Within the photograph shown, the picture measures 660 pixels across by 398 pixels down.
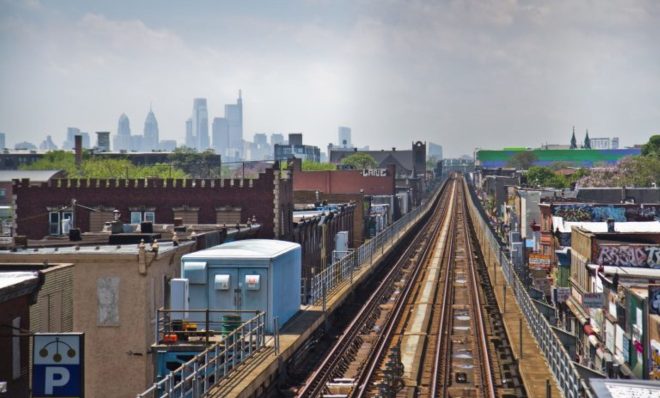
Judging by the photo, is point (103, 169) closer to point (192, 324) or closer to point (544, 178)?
point (544, 178)

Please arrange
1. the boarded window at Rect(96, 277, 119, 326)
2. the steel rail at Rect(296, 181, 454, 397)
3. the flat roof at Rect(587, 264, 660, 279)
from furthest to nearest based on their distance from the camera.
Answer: the flat roof at Rect(587, 264, 660, 279) < the steel rail at Rect(296, 181, 454, 397) < the boarded window at Rect(96, 277, 119, 326)

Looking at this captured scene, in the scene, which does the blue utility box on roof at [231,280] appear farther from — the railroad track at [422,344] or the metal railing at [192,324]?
the railroad track at [422,344]

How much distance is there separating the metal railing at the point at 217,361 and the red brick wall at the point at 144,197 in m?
16.6

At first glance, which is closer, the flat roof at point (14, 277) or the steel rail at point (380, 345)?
the flat roof at point (14, 277)

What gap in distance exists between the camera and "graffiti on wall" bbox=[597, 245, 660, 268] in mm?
34781

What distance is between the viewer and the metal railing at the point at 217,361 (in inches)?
724

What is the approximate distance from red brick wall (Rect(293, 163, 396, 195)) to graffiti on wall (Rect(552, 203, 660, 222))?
53983 millimetres

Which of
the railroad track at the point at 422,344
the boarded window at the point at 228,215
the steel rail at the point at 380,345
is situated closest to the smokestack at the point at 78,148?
the railroad track at the point at 422,344

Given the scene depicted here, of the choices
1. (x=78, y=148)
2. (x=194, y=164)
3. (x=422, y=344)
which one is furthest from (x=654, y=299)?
(x=194, y=164)

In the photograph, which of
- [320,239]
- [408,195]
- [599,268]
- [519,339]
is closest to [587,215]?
[320,239]

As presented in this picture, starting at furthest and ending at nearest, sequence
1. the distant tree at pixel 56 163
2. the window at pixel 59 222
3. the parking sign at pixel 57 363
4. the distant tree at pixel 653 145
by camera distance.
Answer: the distant tree at pixel 653 145
the distant tree at pixel 56 163
the window at pixel 59 222
the parking sign at pixel 57 363

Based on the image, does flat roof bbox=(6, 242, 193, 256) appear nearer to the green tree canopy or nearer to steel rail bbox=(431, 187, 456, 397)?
steel rail bbox=(431, 187, 456, 397)

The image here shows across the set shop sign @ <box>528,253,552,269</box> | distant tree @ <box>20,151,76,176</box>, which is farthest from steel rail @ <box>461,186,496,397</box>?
distant tree @ <box>20,151,76,176</box>

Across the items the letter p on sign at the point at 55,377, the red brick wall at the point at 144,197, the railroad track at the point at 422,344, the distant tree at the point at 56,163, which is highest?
the distant tree at the point at 56,163
